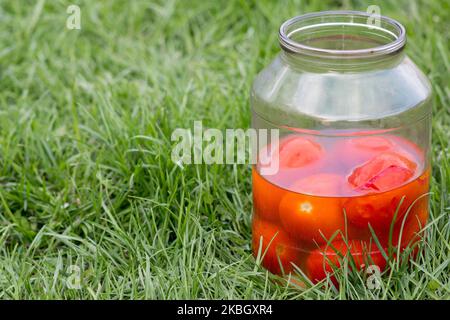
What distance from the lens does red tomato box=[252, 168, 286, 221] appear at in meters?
2.25

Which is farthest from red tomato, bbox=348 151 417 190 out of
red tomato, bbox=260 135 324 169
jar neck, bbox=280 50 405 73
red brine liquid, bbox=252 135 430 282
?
jar neck, bbox=280 50 405 73

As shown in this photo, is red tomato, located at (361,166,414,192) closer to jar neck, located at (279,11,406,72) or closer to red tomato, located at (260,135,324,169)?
red tomato, located at (260,135,324,169)

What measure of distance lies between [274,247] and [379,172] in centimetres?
37

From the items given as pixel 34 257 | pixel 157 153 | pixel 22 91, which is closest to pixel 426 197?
pixel 157 153

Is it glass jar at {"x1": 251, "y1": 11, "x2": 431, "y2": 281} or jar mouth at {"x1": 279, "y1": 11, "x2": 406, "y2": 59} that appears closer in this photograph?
glass jar at {"x1": 251, "y1": 11, "x2": 431, "y2": 281}

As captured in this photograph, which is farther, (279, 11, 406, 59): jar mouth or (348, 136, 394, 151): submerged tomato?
(279, 11, 406, 59): jar mouth

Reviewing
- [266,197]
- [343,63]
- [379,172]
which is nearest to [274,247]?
[266,197]

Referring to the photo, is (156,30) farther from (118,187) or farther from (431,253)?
(431,253)

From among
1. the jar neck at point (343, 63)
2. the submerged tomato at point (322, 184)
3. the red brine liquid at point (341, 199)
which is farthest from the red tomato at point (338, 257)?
the jar neck at point (343, 63)

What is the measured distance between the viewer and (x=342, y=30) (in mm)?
2395

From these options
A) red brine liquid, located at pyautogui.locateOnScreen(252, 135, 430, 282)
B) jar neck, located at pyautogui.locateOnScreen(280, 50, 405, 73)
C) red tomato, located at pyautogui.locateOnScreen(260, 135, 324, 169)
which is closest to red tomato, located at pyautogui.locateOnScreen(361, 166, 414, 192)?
red brine liquid, located at pyautogui.locateOnScreen(252, 135, 430, 282)

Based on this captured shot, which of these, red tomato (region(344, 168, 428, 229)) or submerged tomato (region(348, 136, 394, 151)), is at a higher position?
submerged tomato (region(348, 136, 394, 151))

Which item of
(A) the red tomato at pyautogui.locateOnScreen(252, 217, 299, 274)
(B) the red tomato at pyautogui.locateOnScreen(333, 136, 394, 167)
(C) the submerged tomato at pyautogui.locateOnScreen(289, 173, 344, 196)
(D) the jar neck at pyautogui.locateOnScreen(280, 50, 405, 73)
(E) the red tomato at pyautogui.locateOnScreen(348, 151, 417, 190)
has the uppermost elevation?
(D) the jar neck at pyautogui.locateOnScreen(280, 50, 405, 73)

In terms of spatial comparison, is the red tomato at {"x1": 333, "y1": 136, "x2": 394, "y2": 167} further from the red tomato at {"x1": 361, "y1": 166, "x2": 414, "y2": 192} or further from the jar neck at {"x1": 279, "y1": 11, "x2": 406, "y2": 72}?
the jar neck at {"x1": 279, "y1": 11, "x2": 406, "y2": 72}
